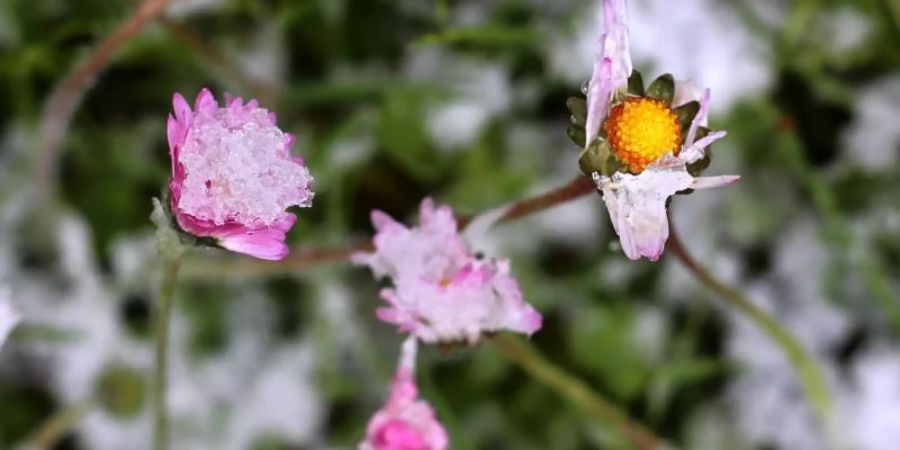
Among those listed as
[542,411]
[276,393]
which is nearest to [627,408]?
[542,411]

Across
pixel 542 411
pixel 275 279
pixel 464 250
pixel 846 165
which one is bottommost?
pixel 464 250

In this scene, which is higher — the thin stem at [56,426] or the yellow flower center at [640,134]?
the thin stem at [56,426]

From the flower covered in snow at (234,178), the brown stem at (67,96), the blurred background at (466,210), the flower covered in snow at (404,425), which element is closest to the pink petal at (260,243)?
the flower covered in snow at (234,178)

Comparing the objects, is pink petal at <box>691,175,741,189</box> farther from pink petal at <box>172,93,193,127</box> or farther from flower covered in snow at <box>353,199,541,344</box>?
pink petal at <box>172,93,193,127</box>

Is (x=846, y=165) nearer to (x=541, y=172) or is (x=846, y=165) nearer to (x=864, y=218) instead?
(x=864, y=218)

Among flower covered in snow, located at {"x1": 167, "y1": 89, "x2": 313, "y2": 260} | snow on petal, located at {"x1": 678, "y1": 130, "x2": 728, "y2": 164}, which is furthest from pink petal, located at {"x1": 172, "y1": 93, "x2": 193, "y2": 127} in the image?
snow on petal, located at {"x1": 678, "y1": 130, "x2": 728, "y2": 164}

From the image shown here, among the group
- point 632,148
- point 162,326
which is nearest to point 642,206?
point 632,148

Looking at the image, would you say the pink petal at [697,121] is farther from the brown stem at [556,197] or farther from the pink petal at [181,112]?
the pink petal at [181,112]
